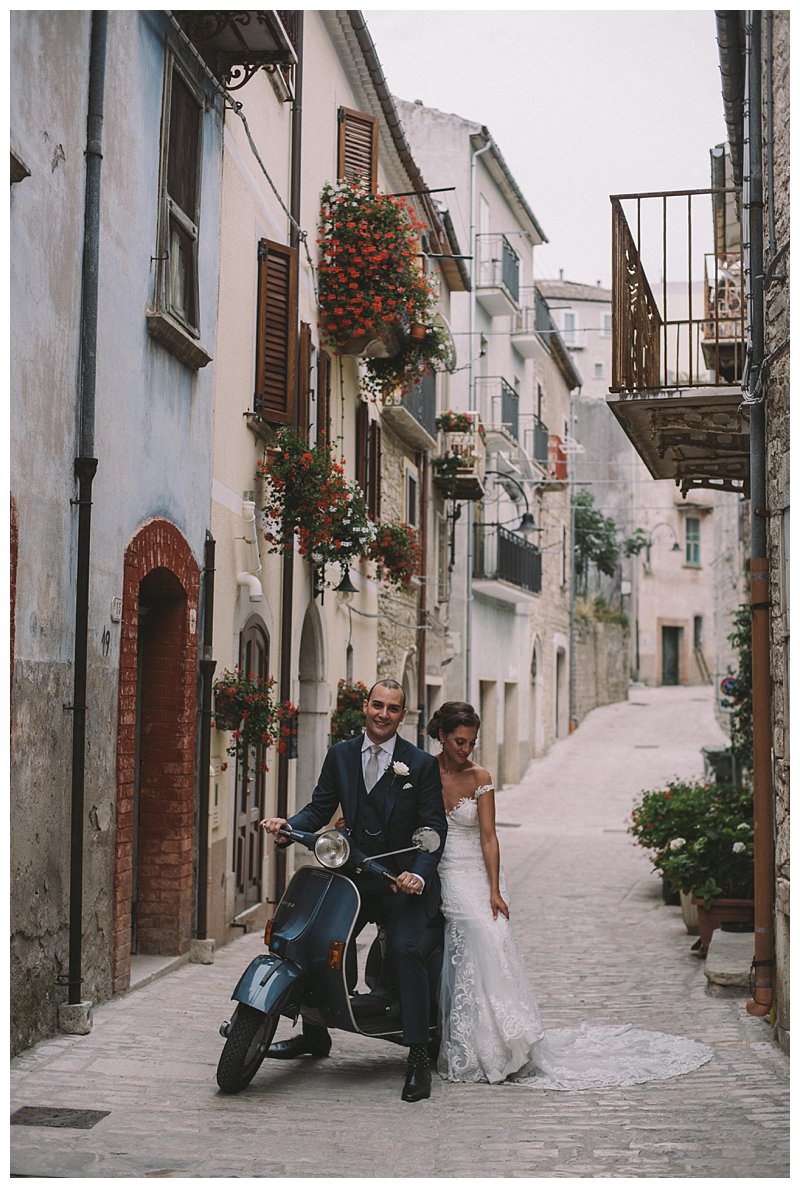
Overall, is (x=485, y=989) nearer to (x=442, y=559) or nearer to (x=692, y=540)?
(x=442, y=559)

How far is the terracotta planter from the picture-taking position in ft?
34.8

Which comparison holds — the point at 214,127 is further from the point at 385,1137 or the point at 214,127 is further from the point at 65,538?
the point at 385,1137

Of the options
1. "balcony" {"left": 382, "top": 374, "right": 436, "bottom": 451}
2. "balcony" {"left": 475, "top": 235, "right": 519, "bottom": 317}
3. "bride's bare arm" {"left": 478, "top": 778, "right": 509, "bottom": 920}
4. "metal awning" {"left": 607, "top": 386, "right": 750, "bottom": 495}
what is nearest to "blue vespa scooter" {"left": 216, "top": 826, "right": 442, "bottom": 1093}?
"bride's bare arm" {"left": 478, "top": 778, "right": 509, "bottom": 920}

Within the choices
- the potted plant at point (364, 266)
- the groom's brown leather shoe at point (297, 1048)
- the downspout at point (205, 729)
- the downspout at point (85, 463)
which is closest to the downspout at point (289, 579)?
the potted plant at point (364, 266)

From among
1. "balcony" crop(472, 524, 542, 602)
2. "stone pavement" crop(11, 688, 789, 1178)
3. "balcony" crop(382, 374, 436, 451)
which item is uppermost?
"balcony" crop(382, 374, 436, 451)

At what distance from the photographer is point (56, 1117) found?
A: 580 centimetres

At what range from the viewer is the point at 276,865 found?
12977 mm

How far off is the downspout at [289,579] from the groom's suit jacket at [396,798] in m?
5.50

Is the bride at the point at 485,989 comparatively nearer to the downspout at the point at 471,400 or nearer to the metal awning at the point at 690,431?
the metal awning at the point at 690,431

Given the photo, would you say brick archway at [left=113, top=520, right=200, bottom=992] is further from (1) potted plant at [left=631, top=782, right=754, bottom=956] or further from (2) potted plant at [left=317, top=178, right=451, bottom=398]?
(2) potted plant at [left=317, top=178, right=451, bottom=398]

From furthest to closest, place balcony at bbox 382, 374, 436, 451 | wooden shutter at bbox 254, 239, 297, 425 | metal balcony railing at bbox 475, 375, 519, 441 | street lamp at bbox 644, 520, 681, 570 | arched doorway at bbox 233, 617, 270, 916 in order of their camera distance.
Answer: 1. street lamp at bbox 644, 520, 681, 570
2. metal balcony railing at bbox 475, 375, 519, 441
3. balcony at bbox 382, 374, 436, 451
4. wooden shutter at bbox 254, 239, 297, 425
5. arched doorway at bbox 233, 617, 270, 916

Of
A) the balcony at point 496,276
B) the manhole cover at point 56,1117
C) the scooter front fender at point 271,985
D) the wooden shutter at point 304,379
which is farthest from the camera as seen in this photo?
the balcony at point 496,276

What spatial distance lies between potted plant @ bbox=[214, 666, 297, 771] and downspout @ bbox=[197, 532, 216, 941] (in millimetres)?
149

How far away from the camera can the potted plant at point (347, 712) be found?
601 inches
